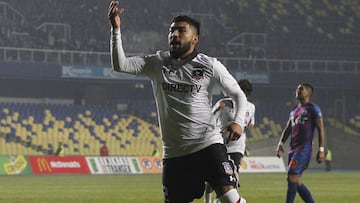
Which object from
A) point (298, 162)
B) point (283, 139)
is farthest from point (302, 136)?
point (283, 139)

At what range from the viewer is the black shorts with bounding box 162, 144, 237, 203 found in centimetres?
803

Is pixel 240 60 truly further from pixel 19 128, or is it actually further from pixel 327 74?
pixel 19 128

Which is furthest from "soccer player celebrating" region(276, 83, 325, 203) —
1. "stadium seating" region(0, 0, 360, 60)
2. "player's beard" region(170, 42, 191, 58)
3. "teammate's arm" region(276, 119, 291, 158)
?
"stadium seating" region(0, 0, 360, 60)

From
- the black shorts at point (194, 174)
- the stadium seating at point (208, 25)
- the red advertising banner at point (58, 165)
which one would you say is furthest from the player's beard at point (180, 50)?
the stadium seating at point (208, 25)

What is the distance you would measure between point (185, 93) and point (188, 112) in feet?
0.60

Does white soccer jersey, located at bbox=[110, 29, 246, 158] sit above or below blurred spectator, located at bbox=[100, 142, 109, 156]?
above

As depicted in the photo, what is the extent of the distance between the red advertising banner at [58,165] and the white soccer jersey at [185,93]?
106ft

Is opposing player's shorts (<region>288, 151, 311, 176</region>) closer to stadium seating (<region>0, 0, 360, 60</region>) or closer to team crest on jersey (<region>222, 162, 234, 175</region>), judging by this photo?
team crest on jersey (<region>222, 162, 234, 175</region>)

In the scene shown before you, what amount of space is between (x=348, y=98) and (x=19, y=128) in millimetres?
24877

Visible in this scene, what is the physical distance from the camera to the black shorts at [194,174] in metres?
8.03

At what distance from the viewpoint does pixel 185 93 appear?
26.3ft

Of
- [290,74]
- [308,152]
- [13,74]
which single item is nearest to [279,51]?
[290,74]

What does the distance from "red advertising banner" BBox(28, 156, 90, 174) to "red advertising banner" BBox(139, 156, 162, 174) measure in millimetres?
2907

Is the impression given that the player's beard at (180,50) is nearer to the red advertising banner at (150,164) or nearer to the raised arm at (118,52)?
the raised arm at (118,52)
